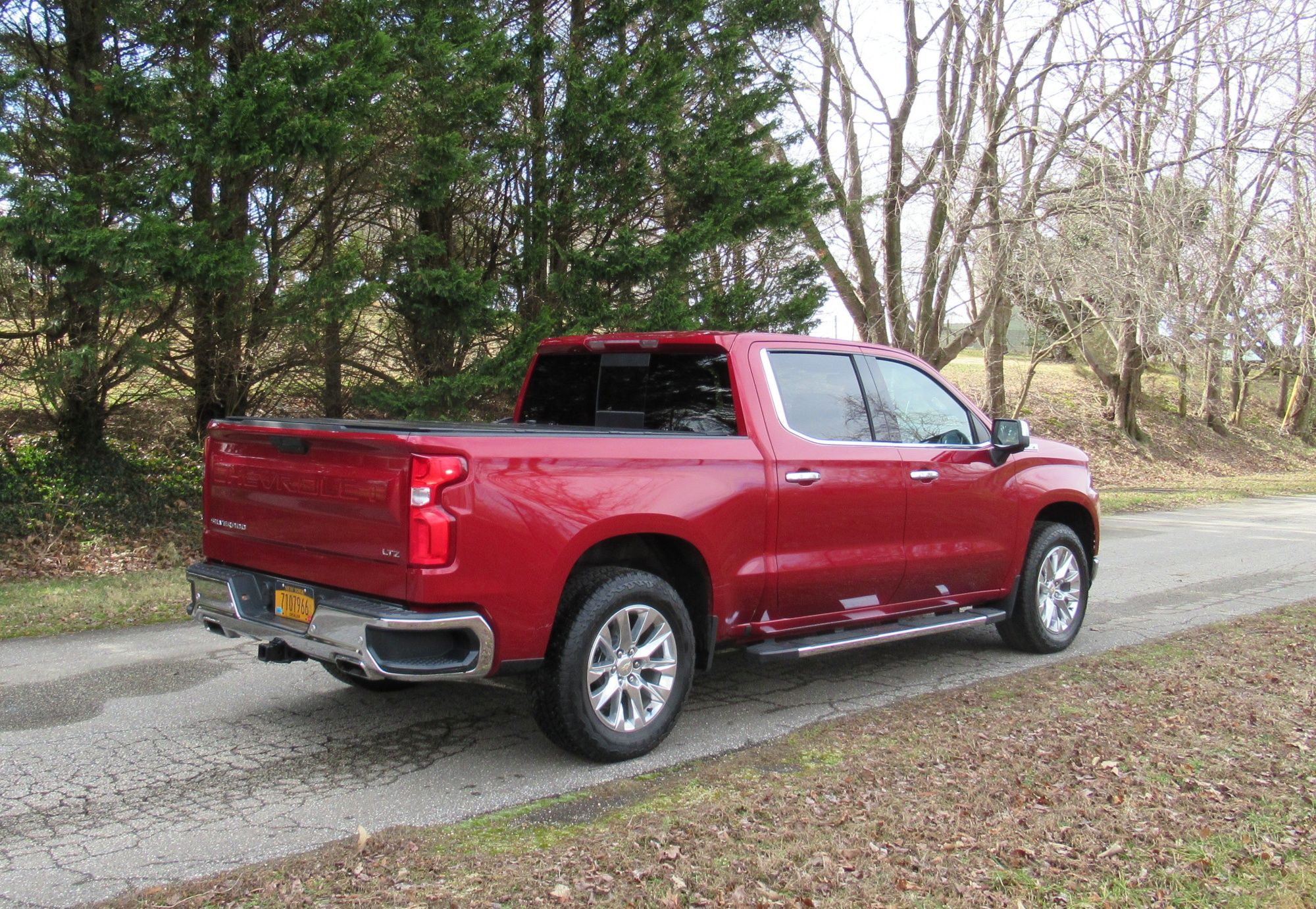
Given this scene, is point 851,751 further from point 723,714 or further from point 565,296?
point 565,296

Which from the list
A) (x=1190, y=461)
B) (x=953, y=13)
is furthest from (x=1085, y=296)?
(x=1190, y=461)

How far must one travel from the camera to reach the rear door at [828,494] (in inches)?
232

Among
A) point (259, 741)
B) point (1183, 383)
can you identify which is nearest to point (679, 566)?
Answer: point (259, 741)

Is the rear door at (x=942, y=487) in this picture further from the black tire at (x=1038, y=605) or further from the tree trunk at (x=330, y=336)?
the tree trunk at (x=330, y=336)

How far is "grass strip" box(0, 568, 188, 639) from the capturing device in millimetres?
7887

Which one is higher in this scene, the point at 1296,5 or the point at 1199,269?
the point at 1296,5

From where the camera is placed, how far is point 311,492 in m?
4.99

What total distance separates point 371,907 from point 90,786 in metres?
1.87

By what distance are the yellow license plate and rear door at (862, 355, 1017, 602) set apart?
3262mm

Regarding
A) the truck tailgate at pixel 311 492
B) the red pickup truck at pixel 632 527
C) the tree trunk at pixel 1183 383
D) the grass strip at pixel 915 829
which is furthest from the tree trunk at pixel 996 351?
the truck tailgate at pixel 311 492

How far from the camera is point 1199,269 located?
1739 cm

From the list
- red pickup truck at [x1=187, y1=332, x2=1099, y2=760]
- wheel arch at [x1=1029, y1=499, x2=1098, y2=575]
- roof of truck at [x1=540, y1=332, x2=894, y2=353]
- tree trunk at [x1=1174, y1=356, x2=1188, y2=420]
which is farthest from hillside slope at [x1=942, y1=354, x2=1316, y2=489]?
roof of truck at [x1=540, y1=332, x2=894, y2=353]

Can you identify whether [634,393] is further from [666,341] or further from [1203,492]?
[1203,492]

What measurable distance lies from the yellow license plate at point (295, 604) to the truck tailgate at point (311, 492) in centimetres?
17
